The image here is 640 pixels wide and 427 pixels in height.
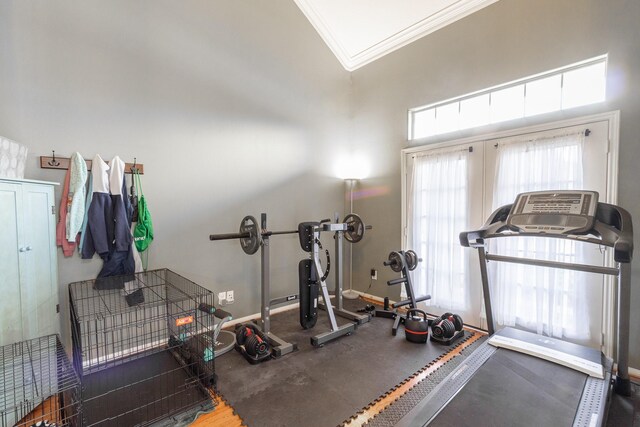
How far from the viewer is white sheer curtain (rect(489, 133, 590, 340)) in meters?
2.62

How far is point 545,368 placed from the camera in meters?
2.06

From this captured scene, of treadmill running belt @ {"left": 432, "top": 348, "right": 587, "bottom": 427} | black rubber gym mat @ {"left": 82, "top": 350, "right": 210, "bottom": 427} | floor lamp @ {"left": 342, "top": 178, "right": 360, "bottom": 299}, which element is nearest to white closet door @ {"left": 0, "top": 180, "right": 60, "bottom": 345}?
black rubber gym mat @ {"left": 82, "top": 350, "right": 210, "bottom": 427}

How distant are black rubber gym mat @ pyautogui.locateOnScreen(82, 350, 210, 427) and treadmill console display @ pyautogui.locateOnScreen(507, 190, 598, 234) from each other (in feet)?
9.00

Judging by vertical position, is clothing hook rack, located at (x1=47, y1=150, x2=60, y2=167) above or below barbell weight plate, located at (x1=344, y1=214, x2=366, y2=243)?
above

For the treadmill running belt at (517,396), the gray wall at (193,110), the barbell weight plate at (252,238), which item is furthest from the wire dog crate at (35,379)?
the treadmill running belt at (517,396)

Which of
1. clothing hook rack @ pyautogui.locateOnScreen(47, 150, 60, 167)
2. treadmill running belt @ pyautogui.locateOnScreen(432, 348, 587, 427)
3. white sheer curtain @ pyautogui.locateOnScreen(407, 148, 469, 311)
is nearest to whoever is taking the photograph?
treadmill running belt @ pyautogui.locateOnScreen(432, 348, 587, 427)

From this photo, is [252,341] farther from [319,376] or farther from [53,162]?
[53,162]

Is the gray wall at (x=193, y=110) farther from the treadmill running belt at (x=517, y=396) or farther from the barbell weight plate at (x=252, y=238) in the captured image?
the treadmill running belt at (x=517, y=396)

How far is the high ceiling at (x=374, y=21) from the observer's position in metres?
3.47

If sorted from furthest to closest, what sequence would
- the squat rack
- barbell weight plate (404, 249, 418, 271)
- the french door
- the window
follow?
barbell weight plate (404, 249, 418, 271) → the squat rack → the window → the french door

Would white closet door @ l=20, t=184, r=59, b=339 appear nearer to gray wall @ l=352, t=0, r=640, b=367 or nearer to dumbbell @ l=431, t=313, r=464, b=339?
Result: dumbbell @ l=431, t=313, r=464, b=339

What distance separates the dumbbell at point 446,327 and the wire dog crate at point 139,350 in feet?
7.20

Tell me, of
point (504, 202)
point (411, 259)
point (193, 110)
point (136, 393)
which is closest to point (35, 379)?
point (136, 393)

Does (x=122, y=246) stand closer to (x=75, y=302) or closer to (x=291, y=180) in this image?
(x=75, y=302)
